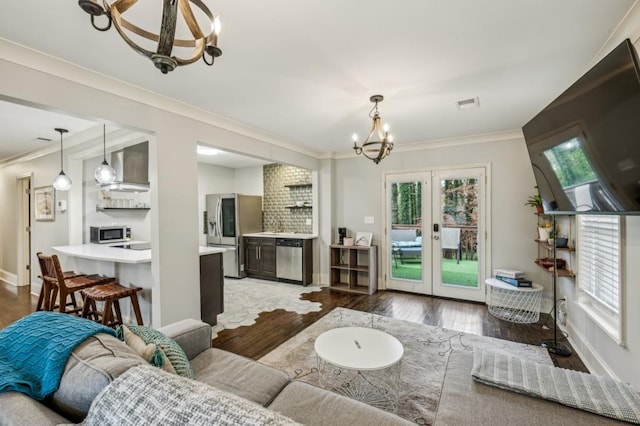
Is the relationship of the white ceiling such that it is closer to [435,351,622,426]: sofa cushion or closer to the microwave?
the microwave


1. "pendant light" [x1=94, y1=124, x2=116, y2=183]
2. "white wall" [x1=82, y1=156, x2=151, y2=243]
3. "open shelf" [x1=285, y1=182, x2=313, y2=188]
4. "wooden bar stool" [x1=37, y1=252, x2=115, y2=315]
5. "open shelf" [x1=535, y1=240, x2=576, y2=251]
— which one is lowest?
"wooden bar stool" [x1=37, y1=252, x2=115, y2=315]

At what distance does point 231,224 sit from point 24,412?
5.37m

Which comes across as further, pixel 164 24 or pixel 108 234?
pixel 108 234

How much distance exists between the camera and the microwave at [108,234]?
4.39m

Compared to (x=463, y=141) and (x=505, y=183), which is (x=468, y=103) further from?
(x=505, y=183)

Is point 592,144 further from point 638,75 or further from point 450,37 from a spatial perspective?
point 450,37

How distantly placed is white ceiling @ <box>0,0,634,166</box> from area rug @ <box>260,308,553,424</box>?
245cm

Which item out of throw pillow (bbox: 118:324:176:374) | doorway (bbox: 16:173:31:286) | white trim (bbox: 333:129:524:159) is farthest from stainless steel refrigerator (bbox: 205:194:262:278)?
throw pillow (bbox: 118:324:176:374)

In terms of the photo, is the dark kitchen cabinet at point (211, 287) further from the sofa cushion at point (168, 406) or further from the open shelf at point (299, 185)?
the open shelf at point (299, 185)

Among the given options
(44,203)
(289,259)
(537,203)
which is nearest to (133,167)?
(44,203)

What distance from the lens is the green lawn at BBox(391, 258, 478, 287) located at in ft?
14.5

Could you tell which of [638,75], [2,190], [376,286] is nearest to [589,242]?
[638,75]

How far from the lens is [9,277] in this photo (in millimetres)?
5832

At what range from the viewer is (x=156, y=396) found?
84cm
